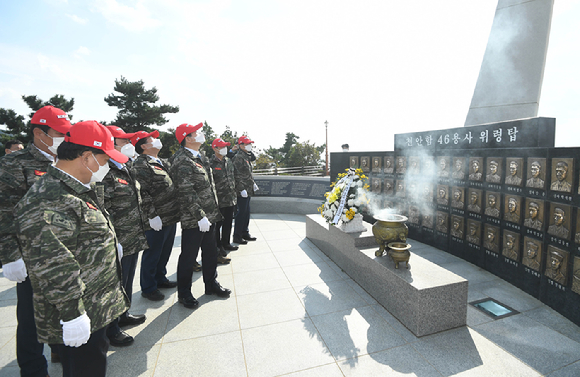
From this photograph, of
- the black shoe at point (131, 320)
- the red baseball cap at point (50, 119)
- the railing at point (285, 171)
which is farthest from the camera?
the railing at point (285, 171)

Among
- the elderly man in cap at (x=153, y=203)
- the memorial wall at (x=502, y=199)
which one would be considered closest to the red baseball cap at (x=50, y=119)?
the elderly man in cap at (x=153, y=203)

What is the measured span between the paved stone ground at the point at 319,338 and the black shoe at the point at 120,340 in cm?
6

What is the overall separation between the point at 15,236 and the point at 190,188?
1.73 meters

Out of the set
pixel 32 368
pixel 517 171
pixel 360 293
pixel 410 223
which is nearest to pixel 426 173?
pixel 410 223

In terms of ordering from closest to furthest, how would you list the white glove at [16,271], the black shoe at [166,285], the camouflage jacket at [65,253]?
the camouflage jacket at [65,253], the white glove at [16,271], the black shoe at [166,285]

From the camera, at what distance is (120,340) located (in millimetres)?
3211

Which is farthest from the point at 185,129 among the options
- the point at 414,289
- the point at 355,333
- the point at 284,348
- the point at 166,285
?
the point at 414,289

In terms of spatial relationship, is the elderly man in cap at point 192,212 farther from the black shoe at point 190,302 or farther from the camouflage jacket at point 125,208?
the camouflage jacket at point 125,208

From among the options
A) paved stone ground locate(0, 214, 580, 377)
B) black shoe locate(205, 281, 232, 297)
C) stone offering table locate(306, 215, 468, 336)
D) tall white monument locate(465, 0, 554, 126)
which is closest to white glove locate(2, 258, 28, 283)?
paved stone ground locate(0, 214, 580, 377)

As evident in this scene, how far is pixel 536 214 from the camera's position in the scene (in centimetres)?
398

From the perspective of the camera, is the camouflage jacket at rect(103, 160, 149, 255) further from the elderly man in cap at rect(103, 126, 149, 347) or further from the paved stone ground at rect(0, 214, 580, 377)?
the paved stone ground at rect(0, 214, 580, 377)

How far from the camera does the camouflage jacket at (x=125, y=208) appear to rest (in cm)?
330

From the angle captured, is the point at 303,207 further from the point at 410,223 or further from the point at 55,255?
the point at 55,255

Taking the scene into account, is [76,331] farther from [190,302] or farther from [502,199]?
A: [502,199]
